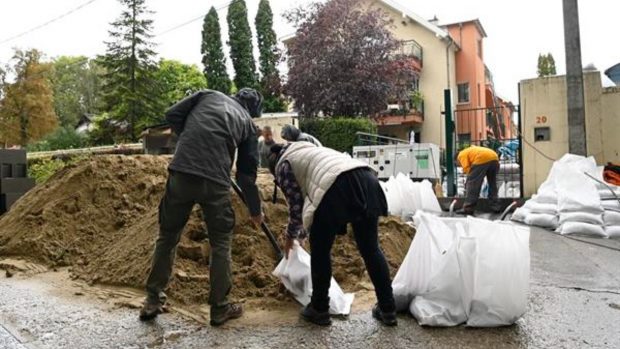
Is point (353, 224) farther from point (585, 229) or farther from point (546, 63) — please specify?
point (546, 63)

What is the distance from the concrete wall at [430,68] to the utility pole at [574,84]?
58.6ft

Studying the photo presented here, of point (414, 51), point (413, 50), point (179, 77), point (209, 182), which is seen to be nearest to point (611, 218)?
point (209, 182)

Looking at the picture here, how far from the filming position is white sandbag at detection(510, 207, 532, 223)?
23.8ft

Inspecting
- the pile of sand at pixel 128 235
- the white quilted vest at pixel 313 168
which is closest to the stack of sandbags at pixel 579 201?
the pile of sand at pixel 128 235

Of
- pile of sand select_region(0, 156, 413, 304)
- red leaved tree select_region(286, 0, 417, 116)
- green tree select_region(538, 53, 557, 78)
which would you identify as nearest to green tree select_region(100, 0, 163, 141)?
red leaved tree select_region(286, 0, 417, 116)

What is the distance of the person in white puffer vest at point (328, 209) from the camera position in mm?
3014

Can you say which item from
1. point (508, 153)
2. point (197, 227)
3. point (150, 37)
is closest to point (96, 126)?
point (150, 37)

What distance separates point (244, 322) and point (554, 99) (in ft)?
23.8

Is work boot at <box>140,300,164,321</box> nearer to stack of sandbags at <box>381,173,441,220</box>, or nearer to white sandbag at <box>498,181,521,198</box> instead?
stack of sandbags at <box>381,173,441,220</box>

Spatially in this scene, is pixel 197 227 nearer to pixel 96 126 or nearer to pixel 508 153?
pixel 508 153

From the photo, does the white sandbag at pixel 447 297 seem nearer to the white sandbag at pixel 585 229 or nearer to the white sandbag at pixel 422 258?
the white sandbag at pixel 422 258

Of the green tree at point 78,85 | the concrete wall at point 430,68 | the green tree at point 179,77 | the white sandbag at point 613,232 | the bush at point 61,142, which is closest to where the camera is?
the white sandbag at point 613,232

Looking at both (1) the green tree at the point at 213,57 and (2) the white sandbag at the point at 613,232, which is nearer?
(2) the white sandbag at the point at 613,232

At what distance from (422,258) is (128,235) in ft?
9.73
